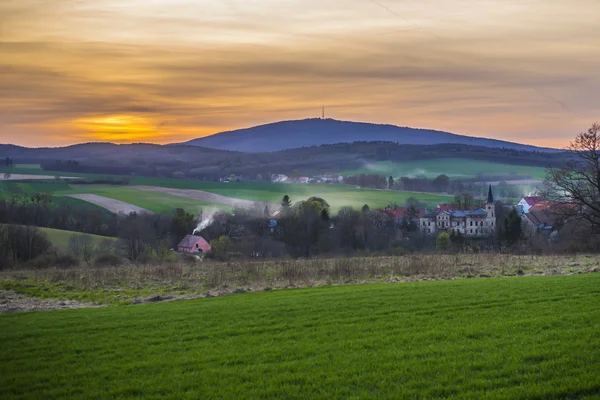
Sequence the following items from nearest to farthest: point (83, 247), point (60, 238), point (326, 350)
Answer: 1. point (326, 350)
2. point (83, 247)
3. point (60, 238)

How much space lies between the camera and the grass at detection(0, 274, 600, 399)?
877 cm

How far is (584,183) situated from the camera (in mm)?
41625

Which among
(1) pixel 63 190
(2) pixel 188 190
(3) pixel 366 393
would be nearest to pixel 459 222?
(2) pixel 188 190

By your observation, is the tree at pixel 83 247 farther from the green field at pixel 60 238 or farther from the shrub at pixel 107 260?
the shrub at pixel 107 260

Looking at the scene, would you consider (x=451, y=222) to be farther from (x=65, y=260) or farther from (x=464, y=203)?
(x=65, y=260)

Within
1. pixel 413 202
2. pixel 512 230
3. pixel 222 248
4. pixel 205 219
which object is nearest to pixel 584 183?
pixel 512 230

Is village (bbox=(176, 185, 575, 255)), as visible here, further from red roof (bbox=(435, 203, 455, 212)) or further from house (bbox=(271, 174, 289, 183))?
house (bbox=(271, 174, 289, 183))

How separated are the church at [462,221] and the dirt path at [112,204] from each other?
38319 mm

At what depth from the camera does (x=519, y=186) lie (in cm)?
11294

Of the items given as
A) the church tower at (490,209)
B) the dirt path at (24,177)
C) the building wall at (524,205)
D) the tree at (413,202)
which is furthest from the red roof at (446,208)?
the dirt path at (24,177)

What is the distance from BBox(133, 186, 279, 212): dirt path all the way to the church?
2155cm

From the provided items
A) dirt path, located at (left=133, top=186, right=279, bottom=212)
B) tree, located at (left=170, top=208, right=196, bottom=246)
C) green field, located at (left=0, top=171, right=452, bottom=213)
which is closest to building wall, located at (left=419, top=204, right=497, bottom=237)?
green field, located at (left=0, top=171, right=452, bottom=213)

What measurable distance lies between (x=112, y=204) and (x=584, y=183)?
63.5 m

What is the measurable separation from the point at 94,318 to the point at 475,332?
1017 cm
